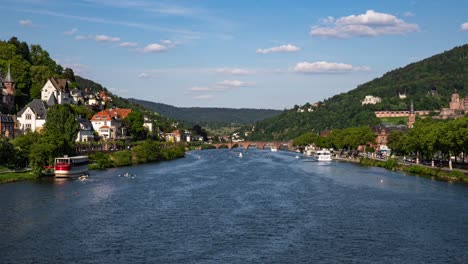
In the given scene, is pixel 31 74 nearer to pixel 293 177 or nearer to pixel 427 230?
pixel 293 177

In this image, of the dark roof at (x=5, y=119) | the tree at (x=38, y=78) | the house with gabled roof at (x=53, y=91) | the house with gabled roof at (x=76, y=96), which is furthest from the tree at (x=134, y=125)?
the dark roof at (x=5, y=119)

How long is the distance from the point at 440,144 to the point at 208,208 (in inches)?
1863

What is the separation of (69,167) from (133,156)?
3990cm

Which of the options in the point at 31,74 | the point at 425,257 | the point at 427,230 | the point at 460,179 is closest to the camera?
the point at 425,257

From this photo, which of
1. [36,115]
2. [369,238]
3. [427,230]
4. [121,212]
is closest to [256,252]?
[369,238]

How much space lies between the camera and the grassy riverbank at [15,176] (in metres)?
78.2

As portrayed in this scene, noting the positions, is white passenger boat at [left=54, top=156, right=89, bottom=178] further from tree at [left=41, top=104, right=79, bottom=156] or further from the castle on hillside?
the castle on hillside

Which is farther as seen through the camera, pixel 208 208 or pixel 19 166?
pixel 19 166

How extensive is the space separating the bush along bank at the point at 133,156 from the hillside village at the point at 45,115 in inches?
452

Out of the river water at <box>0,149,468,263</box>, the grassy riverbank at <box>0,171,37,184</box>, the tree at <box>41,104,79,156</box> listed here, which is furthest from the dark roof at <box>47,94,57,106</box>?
the river water at <box>0,149,468,263</box>

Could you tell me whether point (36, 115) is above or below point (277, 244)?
above

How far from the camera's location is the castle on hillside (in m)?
124

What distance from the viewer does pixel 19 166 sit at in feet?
293

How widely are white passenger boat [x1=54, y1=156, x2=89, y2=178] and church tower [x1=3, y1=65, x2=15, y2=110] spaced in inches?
1556
